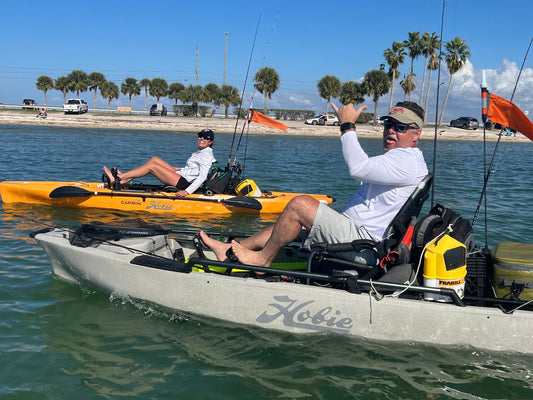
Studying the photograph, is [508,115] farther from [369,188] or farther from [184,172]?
[184,172]

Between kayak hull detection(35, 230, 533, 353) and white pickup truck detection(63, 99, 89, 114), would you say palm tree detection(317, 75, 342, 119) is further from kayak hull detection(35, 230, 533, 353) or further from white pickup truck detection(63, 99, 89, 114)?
kayak hull detection(35, 230, 533, 353)

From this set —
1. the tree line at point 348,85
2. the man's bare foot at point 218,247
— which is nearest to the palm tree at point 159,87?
the tree line at point 348,85

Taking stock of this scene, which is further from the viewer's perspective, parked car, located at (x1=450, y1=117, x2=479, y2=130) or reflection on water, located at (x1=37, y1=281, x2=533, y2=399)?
parked car, located at (x1=450, y1=117, x2=479, y2=130)

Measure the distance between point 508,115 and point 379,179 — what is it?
1974 millimetres

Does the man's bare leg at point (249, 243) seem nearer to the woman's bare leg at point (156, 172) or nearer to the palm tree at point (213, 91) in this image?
the woman's bare leg at point (156, 172)

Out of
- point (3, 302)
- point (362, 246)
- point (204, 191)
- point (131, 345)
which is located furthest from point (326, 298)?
point (204, 191)

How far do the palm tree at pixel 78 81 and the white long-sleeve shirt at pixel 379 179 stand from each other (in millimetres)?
79071

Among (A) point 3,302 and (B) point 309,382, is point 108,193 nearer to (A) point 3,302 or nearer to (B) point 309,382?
(A) point 3,302

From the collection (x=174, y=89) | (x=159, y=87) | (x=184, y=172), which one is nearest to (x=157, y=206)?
(x=184, y=172)

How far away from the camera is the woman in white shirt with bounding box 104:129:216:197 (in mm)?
10594

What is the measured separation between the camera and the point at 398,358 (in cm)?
462

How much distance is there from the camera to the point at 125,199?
10.7 m

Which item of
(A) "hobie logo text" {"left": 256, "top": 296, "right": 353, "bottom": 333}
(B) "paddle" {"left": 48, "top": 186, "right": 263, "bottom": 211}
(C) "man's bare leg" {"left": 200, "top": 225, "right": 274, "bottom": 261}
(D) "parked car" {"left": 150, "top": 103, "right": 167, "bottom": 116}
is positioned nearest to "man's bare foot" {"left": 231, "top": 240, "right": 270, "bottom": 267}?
(C) "man's bare leg" {"left": 200, "top": 225, "right": 274, "bottom": 261}

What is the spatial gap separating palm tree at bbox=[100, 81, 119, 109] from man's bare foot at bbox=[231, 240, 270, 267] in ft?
257
